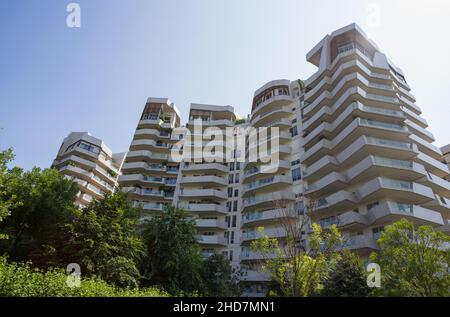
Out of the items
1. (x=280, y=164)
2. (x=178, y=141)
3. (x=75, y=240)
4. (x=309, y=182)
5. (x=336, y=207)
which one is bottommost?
(x=75, y=240)

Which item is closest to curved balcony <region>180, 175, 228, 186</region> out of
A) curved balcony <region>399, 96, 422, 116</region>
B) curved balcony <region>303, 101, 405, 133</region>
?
curved balcony <region>303, 101, 405, 133</region>

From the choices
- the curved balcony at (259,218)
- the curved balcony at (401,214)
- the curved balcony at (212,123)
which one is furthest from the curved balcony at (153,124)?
the curved balcony at (401,214)

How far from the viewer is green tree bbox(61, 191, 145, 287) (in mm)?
19547

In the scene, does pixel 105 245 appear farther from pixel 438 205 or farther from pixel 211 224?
pixel 438 205

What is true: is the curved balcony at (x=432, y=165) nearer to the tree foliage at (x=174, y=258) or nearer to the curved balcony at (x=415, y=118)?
the curved balcony at (x=415, y=118)

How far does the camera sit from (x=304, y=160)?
40.4 metres

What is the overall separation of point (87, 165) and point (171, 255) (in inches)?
1626

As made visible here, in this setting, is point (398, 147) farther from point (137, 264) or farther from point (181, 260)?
point (137, 264)

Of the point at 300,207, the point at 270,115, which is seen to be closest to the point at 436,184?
the point at 300,207

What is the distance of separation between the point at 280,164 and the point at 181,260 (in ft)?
78.6

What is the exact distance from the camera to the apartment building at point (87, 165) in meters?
55.2
